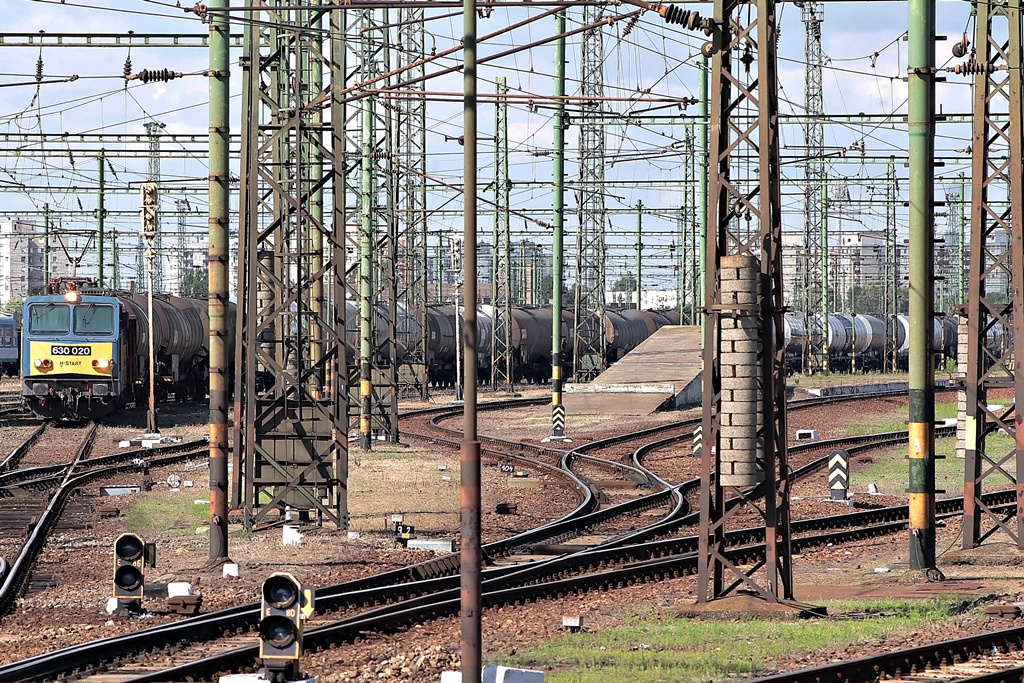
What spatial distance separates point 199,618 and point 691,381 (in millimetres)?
35193

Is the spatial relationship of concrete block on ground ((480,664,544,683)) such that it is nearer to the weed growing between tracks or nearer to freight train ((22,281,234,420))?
the weed growing between tracks

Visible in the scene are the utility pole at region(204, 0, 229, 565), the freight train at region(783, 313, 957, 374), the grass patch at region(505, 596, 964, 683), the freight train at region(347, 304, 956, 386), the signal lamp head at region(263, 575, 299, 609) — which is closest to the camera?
the signal lamp head at region(263, 575, 299, 609)

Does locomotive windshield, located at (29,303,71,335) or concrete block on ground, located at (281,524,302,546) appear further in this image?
locomotive windshield, located at (29,303,71,335)

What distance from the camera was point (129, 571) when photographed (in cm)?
1328

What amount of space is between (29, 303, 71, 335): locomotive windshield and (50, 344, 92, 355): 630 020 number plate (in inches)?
16.2

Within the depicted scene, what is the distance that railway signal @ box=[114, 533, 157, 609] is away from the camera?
13.3 m

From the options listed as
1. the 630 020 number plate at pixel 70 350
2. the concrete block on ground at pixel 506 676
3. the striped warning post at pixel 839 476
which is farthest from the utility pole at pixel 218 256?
the 630 020 number plate at pixel 70 350

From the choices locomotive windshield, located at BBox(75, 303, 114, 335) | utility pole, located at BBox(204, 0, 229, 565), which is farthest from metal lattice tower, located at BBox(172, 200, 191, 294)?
utility pole, located at BBox(204, 0, 229, 565)

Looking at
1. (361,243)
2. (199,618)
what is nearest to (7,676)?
(199,618)

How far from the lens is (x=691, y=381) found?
4712 centimetres

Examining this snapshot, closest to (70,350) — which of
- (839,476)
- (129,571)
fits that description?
(839,476)

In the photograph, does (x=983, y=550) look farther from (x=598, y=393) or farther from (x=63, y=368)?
(x=598, y=393)

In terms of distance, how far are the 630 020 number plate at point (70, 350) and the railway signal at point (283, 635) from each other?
2748cm

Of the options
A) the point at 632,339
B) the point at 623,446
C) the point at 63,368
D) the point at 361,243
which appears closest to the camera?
the point at 361,243
